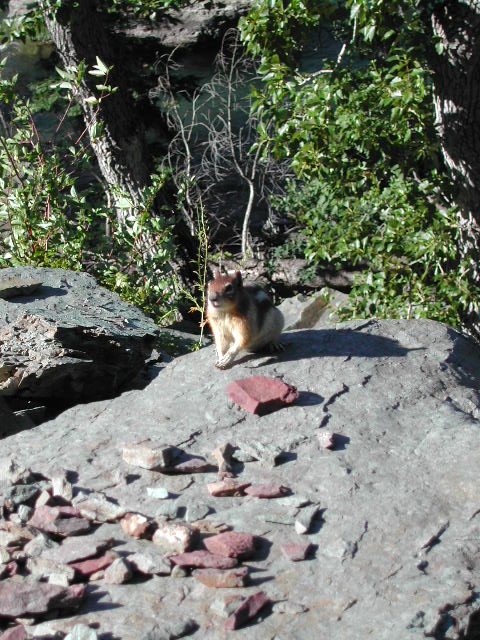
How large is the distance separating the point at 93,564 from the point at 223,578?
0.58m

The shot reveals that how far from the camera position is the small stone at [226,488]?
4.17 meters

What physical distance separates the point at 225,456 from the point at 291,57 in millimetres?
4944

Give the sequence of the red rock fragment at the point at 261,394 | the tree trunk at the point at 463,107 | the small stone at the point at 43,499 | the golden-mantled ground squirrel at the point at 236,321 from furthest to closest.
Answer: the tree trunk at the point at 463,107, the golden-mantled ground squirrel at the point at 236,321, the red rock fragment at the point at 261,394, the small stone at the point at 43,499

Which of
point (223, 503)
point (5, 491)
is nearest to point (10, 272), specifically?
point (5, 491)

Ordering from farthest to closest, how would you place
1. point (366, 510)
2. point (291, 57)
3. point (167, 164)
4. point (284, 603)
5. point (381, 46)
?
point (167, 164)
point (381, 46)
point (291, 57)
point (366, 510)
point (284, 603)

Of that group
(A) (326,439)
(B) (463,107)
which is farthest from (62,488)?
(B) (463,107)

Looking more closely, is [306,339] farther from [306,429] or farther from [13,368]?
[13,368]

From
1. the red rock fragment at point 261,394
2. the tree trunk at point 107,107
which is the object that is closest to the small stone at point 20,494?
the red rock fragment at point 261,394

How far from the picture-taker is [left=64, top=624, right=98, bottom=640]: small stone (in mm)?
3150

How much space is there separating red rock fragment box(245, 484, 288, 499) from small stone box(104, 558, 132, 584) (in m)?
0.84

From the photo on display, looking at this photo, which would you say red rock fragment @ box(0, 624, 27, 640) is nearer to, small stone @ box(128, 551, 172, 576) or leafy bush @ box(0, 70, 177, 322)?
small stone @ box(128, 551, 172, 576)

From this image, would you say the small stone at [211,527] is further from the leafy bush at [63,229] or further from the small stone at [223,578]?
the leafy bush at [63,229]

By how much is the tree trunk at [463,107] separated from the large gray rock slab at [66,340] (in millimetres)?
3355

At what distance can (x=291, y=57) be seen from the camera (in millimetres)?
8023
